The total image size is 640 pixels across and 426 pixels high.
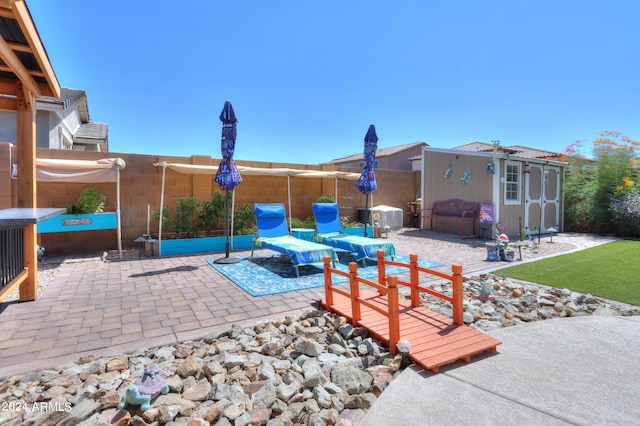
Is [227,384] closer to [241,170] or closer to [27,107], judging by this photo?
[27,107]

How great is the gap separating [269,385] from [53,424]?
1.30 m

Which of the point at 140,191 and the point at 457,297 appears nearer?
the point at 457,297

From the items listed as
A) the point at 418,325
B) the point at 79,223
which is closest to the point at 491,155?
the point at 418,325

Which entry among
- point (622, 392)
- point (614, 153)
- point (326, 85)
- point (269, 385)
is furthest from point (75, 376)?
point (614, 153)

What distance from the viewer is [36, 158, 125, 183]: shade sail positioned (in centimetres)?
643

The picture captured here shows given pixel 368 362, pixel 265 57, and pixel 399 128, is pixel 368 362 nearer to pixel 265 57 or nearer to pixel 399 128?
pixel 265 57

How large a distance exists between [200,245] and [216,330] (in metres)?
4.91

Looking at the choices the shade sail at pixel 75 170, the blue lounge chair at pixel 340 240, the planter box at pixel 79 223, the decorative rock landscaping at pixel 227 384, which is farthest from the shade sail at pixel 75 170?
the decorative rock landscaping at pixel 227 384

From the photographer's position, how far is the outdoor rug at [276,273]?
199 inches

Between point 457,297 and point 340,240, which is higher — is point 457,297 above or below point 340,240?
below

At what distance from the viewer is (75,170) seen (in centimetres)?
671

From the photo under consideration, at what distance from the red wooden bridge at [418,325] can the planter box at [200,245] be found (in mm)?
4468

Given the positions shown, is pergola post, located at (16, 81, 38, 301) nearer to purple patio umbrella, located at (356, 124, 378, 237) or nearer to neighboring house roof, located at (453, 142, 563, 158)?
purple patio umbrella, located at (356, 124, 378, 237)

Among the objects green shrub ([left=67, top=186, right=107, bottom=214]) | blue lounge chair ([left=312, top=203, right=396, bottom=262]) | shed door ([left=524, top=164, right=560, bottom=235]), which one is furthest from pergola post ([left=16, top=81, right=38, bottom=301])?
shed door ([left=524, top=164, right=560, bottom=235])
